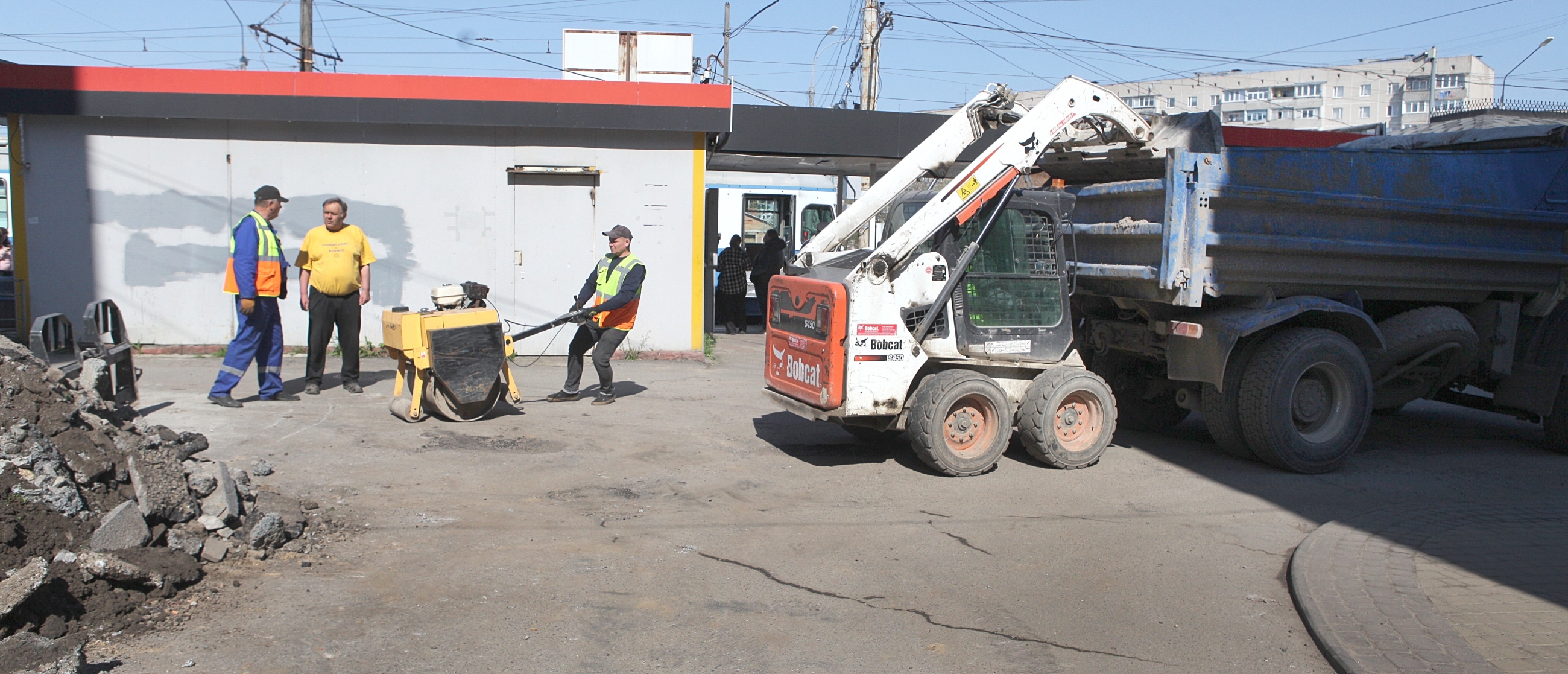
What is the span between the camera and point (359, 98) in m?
11.7

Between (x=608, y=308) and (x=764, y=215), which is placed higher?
(x=764, y=215)

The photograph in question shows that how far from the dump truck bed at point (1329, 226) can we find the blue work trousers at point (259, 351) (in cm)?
650

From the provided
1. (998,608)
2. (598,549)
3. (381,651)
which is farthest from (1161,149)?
(381,651)

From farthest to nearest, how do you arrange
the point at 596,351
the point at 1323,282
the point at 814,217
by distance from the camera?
the point at 814,217 < the point at 596,351 < the point at 1323,282

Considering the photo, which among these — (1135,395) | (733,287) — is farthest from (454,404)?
(733,287)

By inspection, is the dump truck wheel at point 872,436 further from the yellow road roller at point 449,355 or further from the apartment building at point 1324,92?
the apartment building at point 1324,92

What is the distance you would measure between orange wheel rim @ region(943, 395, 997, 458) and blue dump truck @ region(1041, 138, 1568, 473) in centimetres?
118

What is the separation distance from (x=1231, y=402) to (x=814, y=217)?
43.4 feet

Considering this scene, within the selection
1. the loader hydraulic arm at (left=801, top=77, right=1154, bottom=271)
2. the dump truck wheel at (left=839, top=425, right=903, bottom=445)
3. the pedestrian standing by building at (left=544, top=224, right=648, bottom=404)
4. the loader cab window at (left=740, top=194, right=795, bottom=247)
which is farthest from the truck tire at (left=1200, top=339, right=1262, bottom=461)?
the loader cab window at (left=740, top=194, right=795, bottom=247)

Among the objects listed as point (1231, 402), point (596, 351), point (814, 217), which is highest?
point (814, 217)

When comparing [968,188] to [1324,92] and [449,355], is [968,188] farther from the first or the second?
[1324,92]

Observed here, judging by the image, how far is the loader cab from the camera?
23.2 ft

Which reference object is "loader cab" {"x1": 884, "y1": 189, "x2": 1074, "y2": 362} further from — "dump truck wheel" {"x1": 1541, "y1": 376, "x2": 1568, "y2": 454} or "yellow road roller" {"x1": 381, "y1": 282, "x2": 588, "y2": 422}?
"dump truck wheel" {"x1": 1541, "y1": 376, "x2": 1568, "y2": 454}

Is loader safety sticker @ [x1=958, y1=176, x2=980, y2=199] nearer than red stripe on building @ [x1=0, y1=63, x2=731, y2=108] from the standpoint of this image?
Yes
